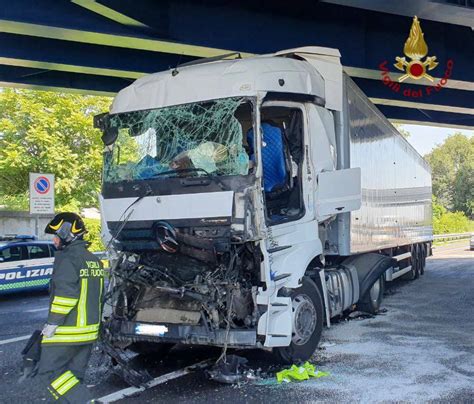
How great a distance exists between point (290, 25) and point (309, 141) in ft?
16.9

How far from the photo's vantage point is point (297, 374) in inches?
Result: 233

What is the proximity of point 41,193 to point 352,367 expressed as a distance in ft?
33.5

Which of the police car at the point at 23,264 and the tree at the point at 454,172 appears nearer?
the police car at the point at 23,264

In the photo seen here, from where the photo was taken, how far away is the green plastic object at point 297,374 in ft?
19.3

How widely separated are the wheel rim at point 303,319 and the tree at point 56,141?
613 inches

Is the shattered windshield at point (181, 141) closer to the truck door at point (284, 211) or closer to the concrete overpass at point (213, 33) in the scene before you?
the truck door at point (284, 211)

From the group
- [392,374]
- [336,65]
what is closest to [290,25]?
[336,65]

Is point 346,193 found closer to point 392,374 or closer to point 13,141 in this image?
point 392,374

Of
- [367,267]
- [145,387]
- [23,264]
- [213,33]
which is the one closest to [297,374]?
[145,387]

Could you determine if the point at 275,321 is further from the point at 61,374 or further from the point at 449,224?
the point at 449,224

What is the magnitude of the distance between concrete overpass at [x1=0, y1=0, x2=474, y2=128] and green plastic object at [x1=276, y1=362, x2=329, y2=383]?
6194 mm

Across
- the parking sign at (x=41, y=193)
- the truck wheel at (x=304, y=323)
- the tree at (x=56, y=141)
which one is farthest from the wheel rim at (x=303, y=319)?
the tree at (x=56, y=141)

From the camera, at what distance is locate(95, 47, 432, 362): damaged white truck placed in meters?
5.65

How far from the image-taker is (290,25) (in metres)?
11.1
